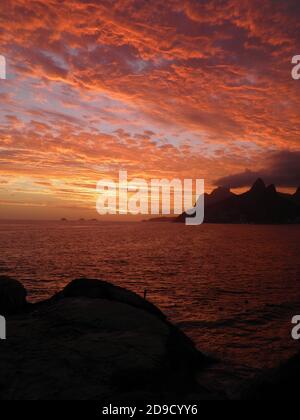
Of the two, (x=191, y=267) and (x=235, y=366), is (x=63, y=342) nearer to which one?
(x=235, y=366)

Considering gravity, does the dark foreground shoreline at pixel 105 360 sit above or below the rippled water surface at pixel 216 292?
above

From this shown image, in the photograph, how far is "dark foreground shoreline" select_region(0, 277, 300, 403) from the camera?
8.70m

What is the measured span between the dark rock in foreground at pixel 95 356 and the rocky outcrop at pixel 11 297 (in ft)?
11.1

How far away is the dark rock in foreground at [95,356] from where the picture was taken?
905 cm

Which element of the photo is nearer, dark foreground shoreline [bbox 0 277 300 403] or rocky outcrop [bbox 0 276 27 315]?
dark foreground shoreline [bbox 0 277 300 403]

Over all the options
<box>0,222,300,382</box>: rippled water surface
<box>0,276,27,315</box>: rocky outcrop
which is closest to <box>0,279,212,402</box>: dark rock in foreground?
<box>0,276,27,315</box>: rocky outcrop

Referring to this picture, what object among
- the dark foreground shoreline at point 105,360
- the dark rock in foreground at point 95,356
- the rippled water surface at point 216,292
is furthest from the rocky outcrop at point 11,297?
the rippled water surface at point 216,292

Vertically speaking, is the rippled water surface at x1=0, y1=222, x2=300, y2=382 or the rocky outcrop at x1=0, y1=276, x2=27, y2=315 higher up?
the rocky outcrop at x1=0, y1=276, x2=27, y2=315

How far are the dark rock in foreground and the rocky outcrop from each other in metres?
3.38

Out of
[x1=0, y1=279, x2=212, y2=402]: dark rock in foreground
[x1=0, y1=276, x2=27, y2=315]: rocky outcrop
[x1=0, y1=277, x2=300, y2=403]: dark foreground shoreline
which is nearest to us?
[x1=0, y1=277, x2=300, y2=403]: dark foreground shoreline

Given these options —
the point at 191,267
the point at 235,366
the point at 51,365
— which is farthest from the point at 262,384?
the point at 191,267

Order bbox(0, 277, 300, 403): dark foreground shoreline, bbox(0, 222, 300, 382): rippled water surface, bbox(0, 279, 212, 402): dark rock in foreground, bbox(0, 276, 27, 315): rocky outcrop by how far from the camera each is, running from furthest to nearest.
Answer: bbox(0, 276, 27, 315): rocky outcrop < bbox(0, 222, 300, 382): rippled water surface < bbox(0, 279, 212, 402): dark rock in foreground < bbox(0, 277, 300, 403): dark foreground shoreline

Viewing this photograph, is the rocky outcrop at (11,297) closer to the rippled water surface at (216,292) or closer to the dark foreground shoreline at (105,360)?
the dark foreground shoreline at (105,360)

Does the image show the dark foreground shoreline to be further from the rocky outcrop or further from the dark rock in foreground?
the rocky outcrop
